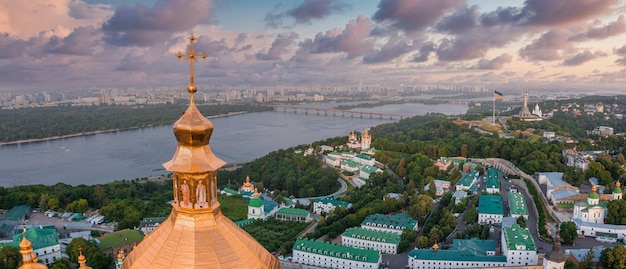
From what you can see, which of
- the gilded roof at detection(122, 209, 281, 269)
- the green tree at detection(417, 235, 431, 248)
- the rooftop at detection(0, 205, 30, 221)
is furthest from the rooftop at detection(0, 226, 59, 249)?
the gilded roof at detection(122, 209, 281, 269)

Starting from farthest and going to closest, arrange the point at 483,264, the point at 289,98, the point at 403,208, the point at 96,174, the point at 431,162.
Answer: the point at 289,98 → the point at 96,174 → the point at 431,162 → the point at 403,208 → the point at 483,264

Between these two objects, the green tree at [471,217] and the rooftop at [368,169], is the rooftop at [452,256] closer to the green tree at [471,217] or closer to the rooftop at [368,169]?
the green tree at [471,217]

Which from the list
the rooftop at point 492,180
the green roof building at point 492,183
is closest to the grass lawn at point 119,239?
the green roof building at point 492,183

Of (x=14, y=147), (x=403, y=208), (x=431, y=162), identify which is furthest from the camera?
(x=14, y=147)

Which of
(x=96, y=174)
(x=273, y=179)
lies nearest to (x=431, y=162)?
→ (x=273, y=179)

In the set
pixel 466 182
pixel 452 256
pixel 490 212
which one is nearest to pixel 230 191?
pixel 466 182

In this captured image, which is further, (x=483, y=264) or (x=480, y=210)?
(x=480, y=210)

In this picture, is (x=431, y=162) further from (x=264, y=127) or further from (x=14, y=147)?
(x=14, y=147)
